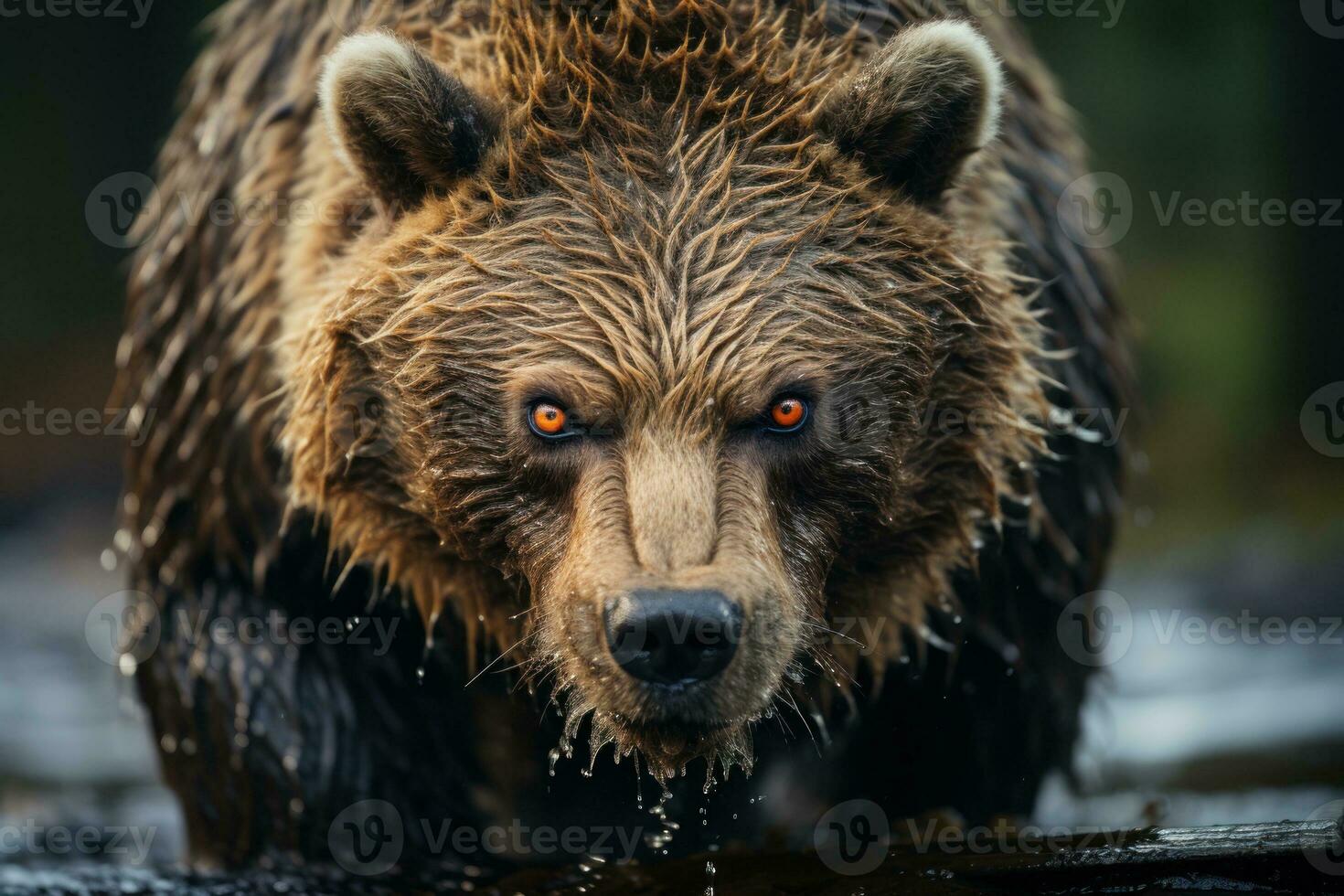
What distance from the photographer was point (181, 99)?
651 centimetres

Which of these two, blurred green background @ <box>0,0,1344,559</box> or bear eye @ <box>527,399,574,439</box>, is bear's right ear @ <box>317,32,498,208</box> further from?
blurred green background @ <box>0,0,1344,559</box>

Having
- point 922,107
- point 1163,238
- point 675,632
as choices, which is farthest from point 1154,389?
point 675,632

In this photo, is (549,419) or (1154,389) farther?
(1154,389)

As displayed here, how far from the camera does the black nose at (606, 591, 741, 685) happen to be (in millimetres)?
3367

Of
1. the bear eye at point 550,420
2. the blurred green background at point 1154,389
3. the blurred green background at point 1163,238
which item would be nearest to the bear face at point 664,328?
the bear eye at point 550,420

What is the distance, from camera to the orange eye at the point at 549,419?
12.7 ft

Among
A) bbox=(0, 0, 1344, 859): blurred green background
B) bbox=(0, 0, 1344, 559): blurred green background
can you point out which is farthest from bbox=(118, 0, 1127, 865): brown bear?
bbox=(0, 0, 1344, 559): blurred green background

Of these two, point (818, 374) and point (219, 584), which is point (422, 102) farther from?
point (219, 584)

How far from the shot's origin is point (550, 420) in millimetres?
3883

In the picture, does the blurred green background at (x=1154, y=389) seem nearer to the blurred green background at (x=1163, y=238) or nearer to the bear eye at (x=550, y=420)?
the blurred green background at (x=1163, y=238)

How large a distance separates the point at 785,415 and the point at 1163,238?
41.7ft

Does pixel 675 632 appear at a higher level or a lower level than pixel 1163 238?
lower

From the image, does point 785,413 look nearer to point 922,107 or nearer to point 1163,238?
point 922,107

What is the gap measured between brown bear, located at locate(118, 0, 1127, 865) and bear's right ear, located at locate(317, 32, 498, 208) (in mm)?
12
